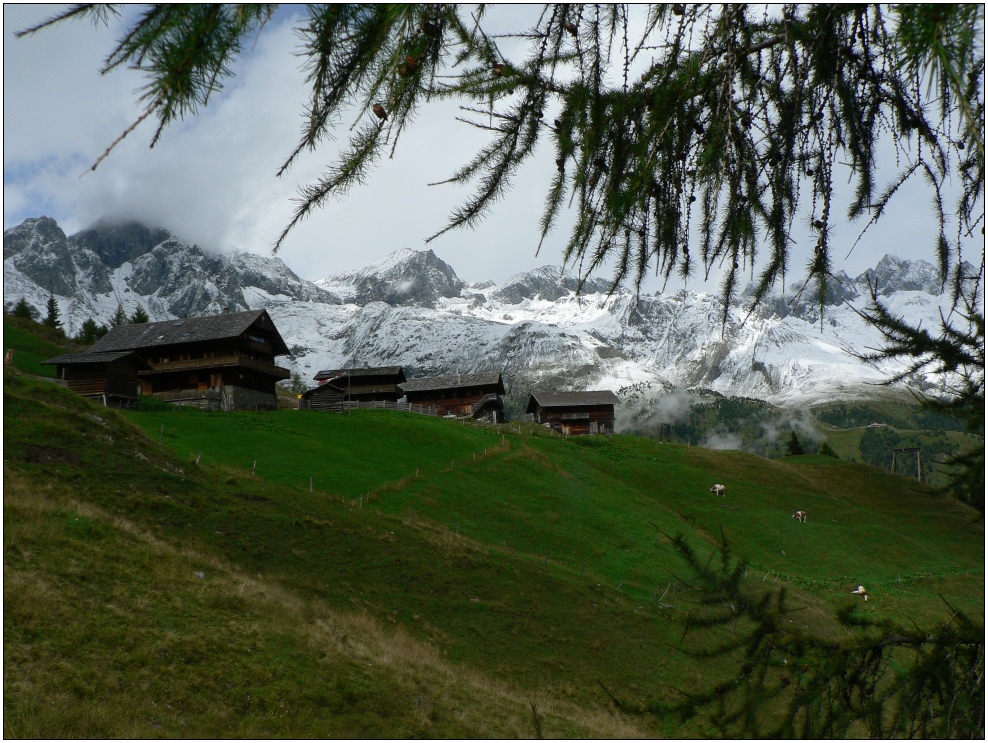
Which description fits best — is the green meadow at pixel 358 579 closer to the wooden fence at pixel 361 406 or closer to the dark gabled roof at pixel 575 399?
the wooden fence at pixel 361 406

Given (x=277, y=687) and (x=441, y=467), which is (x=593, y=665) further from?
(x=441, y=467)

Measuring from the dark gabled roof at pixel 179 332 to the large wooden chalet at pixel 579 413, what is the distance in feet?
118

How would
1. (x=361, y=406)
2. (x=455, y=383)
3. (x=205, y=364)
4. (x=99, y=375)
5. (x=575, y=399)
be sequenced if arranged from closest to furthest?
(x=99, y=375) → (x=205, y=364) → (x=361, y=406) → (x=575, y=399) → (x=455, y=383)

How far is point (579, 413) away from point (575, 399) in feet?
6.14

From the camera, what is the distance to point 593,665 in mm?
19422

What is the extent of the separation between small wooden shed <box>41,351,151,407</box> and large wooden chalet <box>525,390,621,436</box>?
4738 cm

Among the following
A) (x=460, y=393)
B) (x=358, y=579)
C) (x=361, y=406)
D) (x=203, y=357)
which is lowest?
(x=358, y=579)

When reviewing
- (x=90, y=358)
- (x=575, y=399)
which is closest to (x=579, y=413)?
(x=575, y=399)

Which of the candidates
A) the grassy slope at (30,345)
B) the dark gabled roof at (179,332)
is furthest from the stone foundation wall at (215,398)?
the grassy slope at (30,345)

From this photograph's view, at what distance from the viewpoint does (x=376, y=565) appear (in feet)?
74.6

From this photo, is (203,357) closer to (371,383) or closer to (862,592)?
(371,383)

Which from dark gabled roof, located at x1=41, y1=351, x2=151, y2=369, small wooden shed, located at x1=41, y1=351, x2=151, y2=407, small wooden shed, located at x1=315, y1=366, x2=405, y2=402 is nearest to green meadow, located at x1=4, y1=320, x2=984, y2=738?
small wooden shed, located at x1=41, y1=351, x2=151, y2=407

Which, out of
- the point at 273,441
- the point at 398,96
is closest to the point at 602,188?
the point at 398,96

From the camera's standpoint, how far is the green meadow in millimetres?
11828
